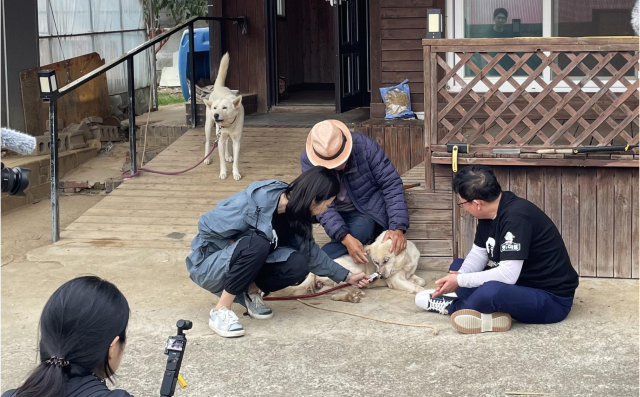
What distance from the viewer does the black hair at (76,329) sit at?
2.03 meters

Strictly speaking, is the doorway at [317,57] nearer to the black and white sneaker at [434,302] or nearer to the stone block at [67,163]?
the stone block at [67,163]

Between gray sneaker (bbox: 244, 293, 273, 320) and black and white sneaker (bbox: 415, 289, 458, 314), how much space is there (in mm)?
922

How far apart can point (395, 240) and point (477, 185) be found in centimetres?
102

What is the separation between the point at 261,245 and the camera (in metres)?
4.45

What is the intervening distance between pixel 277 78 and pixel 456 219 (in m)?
5.55

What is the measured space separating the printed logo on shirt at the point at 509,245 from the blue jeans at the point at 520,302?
0.63 feet

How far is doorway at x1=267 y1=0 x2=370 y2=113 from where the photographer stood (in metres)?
10.3

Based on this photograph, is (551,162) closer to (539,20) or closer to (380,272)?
(380,272)

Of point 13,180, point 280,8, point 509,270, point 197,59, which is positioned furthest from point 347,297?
point 197,59

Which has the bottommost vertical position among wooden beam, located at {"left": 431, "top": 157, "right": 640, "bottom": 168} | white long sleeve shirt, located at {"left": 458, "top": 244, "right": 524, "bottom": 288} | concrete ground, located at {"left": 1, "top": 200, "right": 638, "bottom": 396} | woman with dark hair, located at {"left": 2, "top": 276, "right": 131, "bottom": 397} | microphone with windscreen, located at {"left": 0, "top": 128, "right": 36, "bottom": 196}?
concrete ground, located at {"left": 1, "top": 200, "right": 638, "bottom": 396}

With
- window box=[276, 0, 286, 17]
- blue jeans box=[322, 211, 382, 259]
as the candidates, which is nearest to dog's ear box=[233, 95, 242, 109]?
blue jeans box=[322, 211, 382, 259]

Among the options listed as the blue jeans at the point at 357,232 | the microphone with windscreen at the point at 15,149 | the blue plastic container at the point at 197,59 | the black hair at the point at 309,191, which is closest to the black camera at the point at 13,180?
the microphone with windscreen at the point at 15,149

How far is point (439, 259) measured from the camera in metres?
5.81

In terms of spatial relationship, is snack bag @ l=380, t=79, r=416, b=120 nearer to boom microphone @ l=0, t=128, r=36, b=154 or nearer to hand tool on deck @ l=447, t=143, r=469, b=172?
hand tool on deck @ l=447, t=143, r=469, b=172
